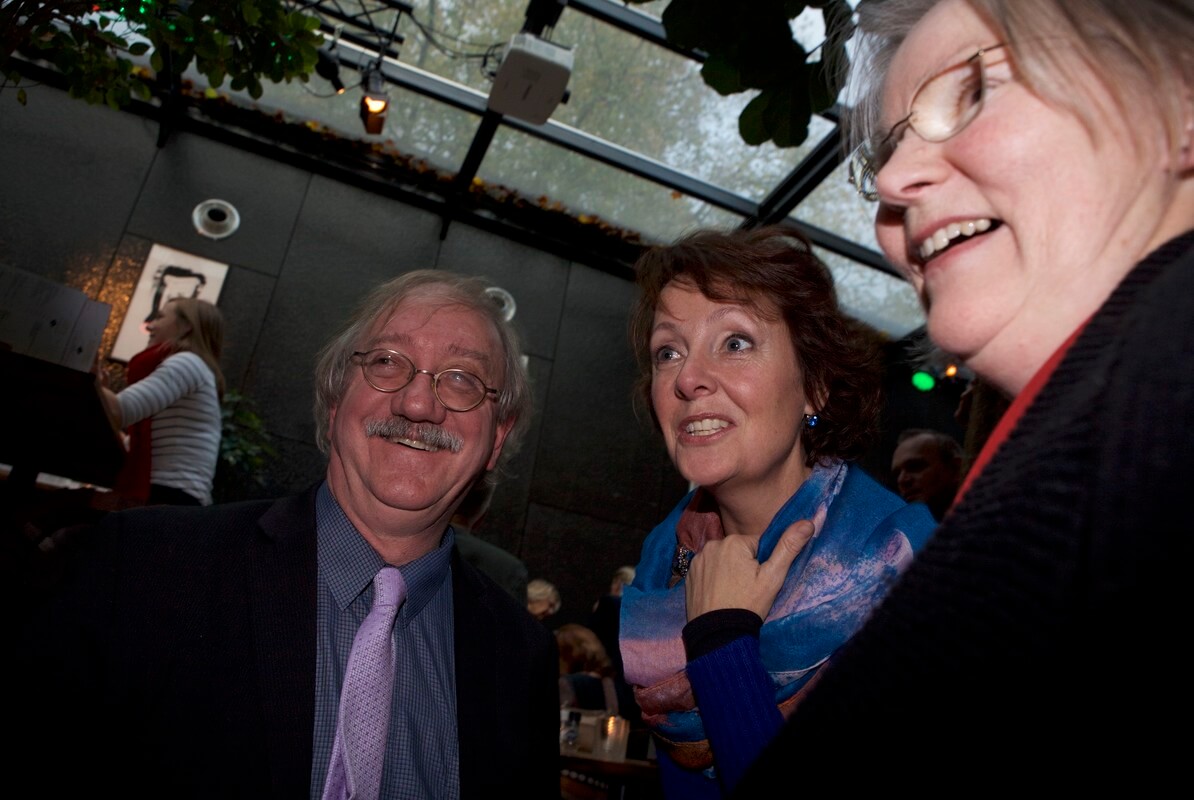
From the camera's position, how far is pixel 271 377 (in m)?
6.18

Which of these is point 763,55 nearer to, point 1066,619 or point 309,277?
point 1066,619

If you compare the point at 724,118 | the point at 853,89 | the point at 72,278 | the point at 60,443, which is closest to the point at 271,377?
the point at 72,278

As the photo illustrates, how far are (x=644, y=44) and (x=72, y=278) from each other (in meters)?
4.82

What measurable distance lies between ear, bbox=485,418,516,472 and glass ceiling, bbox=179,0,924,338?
13.6ft

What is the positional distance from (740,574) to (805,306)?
0.63 meters

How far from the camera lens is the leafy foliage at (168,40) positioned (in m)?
1.83

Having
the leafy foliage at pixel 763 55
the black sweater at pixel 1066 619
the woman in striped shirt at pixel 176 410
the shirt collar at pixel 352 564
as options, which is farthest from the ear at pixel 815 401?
the woman in striped shirt at pixel 176 410

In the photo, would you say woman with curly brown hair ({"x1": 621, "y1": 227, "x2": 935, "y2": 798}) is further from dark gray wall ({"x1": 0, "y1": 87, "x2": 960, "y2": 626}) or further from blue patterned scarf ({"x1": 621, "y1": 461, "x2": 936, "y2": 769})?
dark gray wall ({"x1": 0, "y1": 87, "x2": 960, "y2": 626})

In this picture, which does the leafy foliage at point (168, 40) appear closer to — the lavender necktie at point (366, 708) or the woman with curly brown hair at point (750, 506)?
the woman with curly brown hair at point (750, 506)

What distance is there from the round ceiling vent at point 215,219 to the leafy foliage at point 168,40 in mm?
4492

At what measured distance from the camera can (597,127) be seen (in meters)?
6.62

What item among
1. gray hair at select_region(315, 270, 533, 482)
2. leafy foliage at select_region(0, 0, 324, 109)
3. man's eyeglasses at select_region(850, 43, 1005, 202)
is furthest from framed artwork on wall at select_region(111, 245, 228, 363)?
man's eyeglasses at select_region(850, 43, 1005, 202)

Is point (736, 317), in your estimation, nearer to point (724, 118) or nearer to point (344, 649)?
point (344, 649)

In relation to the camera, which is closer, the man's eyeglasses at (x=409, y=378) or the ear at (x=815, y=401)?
the ear at (x=815, y=401)
